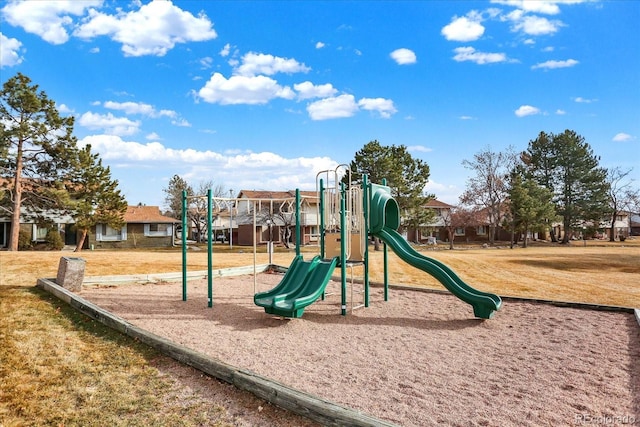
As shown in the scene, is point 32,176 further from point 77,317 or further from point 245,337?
point 245,337

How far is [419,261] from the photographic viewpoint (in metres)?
8.61

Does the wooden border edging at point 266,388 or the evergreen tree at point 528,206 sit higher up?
the evergreen tree at point 528,206

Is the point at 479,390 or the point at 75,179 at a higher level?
the point at 75,179

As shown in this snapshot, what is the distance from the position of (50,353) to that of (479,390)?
574 cm

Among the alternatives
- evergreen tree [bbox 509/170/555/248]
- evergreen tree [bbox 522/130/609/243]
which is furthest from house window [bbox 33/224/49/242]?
evergreen tree [bbox 522/130/609/243]

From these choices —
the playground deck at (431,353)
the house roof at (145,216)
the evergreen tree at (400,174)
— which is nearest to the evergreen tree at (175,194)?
the house roof at (145,216)

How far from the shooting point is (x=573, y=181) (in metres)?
48.6

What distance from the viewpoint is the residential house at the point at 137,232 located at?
3850cm

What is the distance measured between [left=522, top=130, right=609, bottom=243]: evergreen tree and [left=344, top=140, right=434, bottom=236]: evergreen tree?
2163 cm

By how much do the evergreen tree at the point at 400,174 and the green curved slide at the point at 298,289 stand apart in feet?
73.8

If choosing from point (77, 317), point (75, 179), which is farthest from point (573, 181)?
point (77, 317)

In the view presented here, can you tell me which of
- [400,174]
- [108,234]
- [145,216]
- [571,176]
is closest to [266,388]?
[400,174]

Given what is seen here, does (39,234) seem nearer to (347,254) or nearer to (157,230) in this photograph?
(157,230)

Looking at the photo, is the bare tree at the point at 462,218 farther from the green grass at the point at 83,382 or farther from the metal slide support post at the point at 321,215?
the green grass at the point at 83,382
